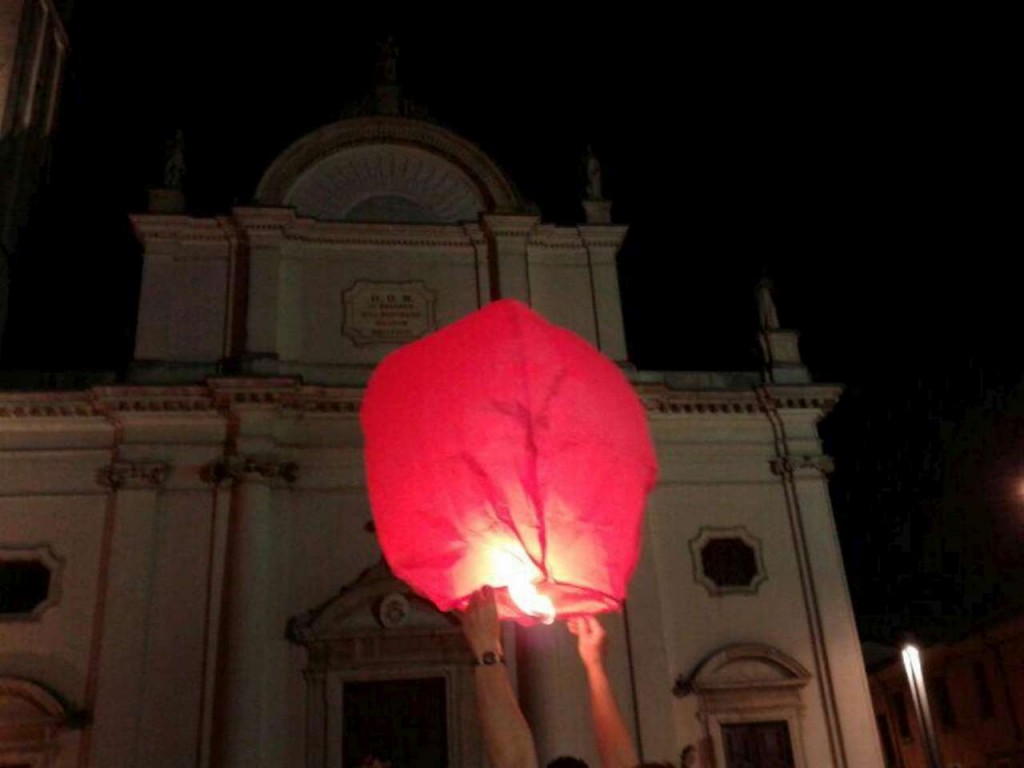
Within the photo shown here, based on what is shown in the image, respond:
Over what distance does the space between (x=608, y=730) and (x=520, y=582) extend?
795mm

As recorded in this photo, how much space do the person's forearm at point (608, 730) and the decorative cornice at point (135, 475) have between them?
1067cm

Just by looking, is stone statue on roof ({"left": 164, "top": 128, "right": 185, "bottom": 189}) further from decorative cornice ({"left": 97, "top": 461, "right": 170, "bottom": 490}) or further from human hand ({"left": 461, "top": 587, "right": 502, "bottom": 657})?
human hand ({"left": 461, "top": 587, "right": 502, "bottom": 657})

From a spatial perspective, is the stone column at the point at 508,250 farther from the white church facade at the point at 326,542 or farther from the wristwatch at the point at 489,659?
the wristwatch at the point at 489,659

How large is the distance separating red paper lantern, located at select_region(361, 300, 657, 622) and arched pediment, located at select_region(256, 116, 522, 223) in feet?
40.8

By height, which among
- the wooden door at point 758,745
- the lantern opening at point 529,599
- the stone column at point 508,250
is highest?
the stone column at point 508,250

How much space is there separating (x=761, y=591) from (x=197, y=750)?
27.9 feet

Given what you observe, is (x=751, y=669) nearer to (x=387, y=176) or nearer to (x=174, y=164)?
(x=387, y=176)

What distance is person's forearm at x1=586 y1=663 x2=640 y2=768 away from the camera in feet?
12.7

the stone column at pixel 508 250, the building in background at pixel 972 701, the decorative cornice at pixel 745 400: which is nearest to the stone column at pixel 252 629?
the stone column at pixel 508 250

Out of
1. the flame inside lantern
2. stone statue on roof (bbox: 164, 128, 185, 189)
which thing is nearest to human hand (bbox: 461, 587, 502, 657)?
the flame inside lantern

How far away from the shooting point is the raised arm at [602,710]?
389 centimetres

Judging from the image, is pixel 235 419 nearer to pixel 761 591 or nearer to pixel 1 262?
pixel 1 262

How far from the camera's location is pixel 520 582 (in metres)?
3.86

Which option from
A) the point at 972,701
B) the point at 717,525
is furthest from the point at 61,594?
the point at 972,701
